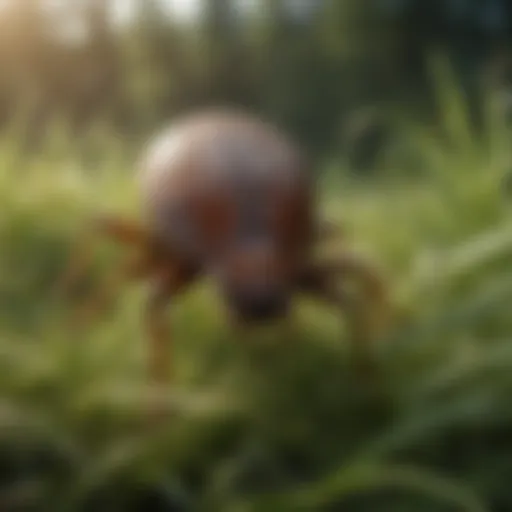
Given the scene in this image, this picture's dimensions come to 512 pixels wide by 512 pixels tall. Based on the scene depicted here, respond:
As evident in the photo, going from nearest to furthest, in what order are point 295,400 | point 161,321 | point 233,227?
point 295,400, point 161,321, point 233,227

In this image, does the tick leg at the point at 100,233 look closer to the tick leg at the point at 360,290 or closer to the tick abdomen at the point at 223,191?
the tick abdomen at the point at 223,191

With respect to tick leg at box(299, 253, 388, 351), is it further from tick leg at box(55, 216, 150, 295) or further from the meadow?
tick leg at box(55, 216, 150, 295)

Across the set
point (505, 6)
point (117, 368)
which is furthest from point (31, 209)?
point (505, 6)

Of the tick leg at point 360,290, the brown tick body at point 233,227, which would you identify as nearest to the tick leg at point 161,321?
the brown tick body at point 233,227

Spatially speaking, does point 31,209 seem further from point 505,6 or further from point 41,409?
point 505,6

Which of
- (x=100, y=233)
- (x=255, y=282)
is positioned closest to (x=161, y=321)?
(x=255, y=282)

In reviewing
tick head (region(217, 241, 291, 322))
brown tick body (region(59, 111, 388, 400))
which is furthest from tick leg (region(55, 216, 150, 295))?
tick head (region(217, 241, 291, 322))

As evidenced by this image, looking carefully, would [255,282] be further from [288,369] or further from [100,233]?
[100,233]
